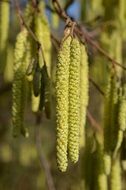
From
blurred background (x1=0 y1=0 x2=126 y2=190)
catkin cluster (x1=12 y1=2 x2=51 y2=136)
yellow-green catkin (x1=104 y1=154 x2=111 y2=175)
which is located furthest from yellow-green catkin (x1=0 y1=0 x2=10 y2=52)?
yellow-green catkin (x1=104 y1=154 x2=111 y2=175)

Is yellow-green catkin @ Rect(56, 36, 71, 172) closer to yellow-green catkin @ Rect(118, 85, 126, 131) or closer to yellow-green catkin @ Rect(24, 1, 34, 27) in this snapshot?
yellow-green catkin @ Rect(118, 85, 126, 131)

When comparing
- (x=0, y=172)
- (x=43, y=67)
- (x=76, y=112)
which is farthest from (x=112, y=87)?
(x=0, y=172)

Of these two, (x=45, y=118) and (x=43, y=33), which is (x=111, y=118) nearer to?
(x=43, y=33)

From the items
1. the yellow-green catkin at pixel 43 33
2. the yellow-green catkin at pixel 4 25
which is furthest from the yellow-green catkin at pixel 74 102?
the yellow-green catkin at pixel 4 25

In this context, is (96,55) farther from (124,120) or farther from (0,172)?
(0,172)

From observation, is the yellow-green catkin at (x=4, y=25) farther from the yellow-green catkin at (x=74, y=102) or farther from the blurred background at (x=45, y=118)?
the yellow-green catkin at (x=74, y=102)

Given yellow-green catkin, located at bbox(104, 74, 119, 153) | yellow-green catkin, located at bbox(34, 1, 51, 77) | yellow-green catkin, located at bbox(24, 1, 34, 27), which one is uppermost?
yellow-green catkin, located at bbox(24, 1, 34, 27)

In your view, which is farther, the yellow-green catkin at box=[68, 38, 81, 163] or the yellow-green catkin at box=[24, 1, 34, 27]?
the yellow-green catkin at box=[24, 1, 34, 27]
